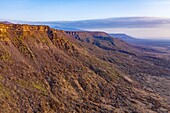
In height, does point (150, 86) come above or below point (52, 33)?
below

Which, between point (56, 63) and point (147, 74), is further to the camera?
point (147, 74)

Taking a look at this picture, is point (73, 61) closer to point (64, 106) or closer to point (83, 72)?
point (83, 72)

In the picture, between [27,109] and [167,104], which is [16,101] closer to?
[27,109]

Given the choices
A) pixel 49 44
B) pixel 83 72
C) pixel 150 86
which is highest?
pixel 49 44

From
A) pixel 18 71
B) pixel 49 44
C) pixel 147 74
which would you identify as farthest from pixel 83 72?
pixel 147 74

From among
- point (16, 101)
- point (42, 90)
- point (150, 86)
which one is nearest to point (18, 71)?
point (42, 90)

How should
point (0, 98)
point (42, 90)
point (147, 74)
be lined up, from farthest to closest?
point (147, 74) < point (42, 90) < point (0, 98)

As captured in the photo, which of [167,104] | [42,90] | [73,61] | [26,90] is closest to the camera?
[26,90]
